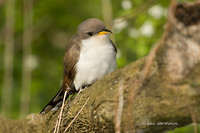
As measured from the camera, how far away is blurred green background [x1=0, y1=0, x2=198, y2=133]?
18.6 ft

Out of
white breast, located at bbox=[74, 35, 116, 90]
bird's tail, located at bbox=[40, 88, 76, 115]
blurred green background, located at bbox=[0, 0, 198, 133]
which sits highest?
blurred green background, located at bbox=[0, 0, 198, 133]

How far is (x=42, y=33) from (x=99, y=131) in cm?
593

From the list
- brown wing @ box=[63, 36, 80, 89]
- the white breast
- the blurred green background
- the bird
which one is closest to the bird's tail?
the bird

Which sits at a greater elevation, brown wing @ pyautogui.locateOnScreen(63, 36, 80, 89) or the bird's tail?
brown wing @ pyautogui.locateOnScreen(63, 36, 80, 89)

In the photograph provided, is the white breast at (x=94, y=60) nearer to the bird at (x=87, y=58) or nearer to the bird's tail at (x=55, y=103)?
the bird at (x=87, y=58)

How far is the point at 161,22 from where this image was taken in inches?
228

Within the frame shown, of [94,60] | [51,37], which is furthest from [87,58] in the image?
[51,37]

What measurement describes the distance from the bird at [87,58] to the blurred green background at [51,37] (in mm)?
918

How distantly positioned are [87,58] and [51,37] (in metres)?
4.58

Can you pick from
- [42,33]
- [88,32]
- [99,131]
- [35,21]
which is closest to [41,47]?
[42,33]

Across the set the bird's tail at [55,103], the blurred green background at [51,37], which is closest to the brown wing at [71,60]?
the bird's tail at [55,103]

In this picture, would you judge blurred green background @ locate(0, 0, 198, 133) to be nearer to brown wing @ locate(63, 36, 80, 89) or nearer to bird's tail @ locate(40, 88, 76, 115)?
brown wing @ locate(63, 36, 80, 89)

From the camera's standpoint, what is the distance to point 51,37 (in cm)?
875

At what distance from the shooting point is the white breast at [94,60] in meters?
4.27
